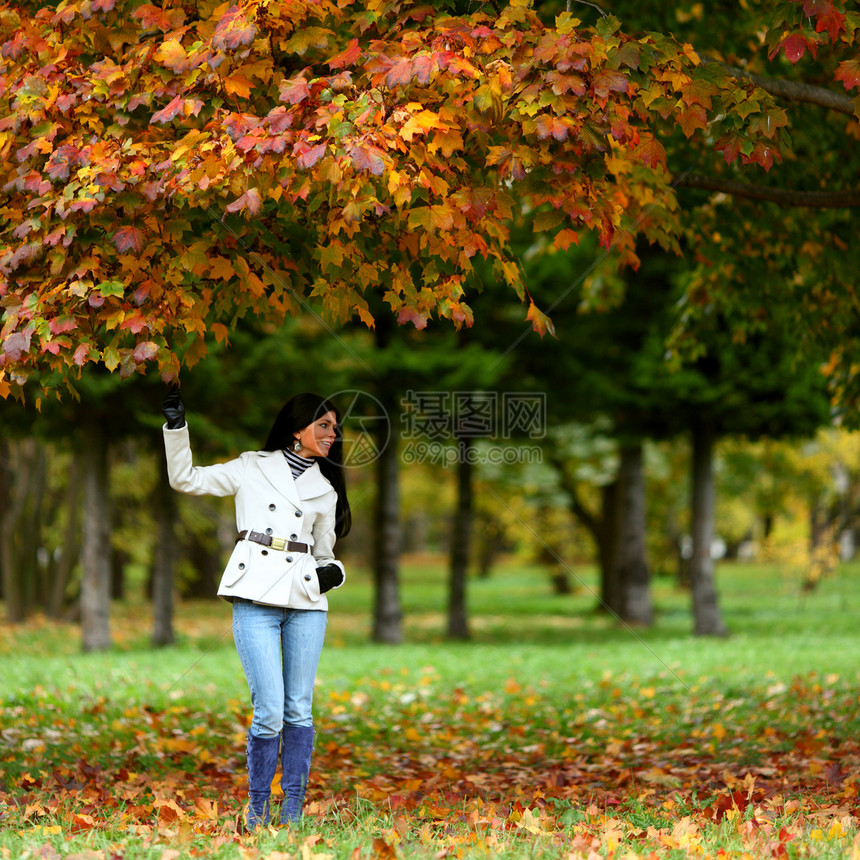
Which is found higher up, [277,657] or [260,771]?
[277,657]

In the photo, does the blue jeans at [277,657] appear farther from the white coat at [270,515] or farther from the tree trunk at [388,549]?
the tree trunk at [388,549]

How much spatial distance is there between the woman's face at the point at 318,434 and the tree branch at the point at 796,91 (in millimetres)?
2458

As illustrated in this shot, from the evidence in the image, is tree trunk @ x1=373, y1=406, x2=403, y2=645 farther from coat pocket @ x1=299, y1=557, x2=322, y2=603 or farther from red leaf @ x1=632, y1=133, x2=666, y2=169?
red leaf @ x1=632, y1=133, x2=666, y2=169

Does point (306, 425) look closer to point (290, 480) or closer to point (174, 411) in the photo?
point (290, 480)

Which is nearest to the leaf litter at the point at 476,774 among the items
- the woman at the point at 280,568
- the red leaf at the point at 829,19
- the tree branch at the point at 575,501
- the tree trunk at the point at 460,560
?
the woman at the point at 280,568

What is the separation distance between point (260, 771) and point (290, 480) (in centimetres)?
125

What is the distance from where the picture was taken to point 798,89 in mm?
4898

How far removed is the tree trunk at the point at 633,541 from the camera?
17078 millimetres

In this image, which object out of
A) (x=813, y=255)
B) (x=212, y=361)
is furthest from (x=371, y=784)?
(x=212, y=361)

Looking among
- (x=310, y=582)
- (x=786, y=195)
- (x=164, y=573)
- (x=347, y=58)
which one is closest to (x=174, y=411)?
(x=310, y=582)

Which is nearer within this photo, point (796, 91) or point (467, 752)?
point (796, 91)

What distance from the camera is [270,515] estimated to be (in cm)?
424


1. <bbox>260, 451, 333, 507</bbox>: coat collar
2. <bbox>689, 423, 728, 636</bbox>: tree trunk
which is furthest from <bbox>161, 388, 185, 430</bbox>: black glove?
<bbox>689, 423, 728, 636</bbox>: tree trunk

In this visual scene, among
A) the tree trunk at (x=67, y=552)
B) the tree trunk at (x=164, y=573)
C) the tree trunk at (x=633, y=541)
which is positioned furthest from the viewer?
the tree trunk at (x=67, y=552)
